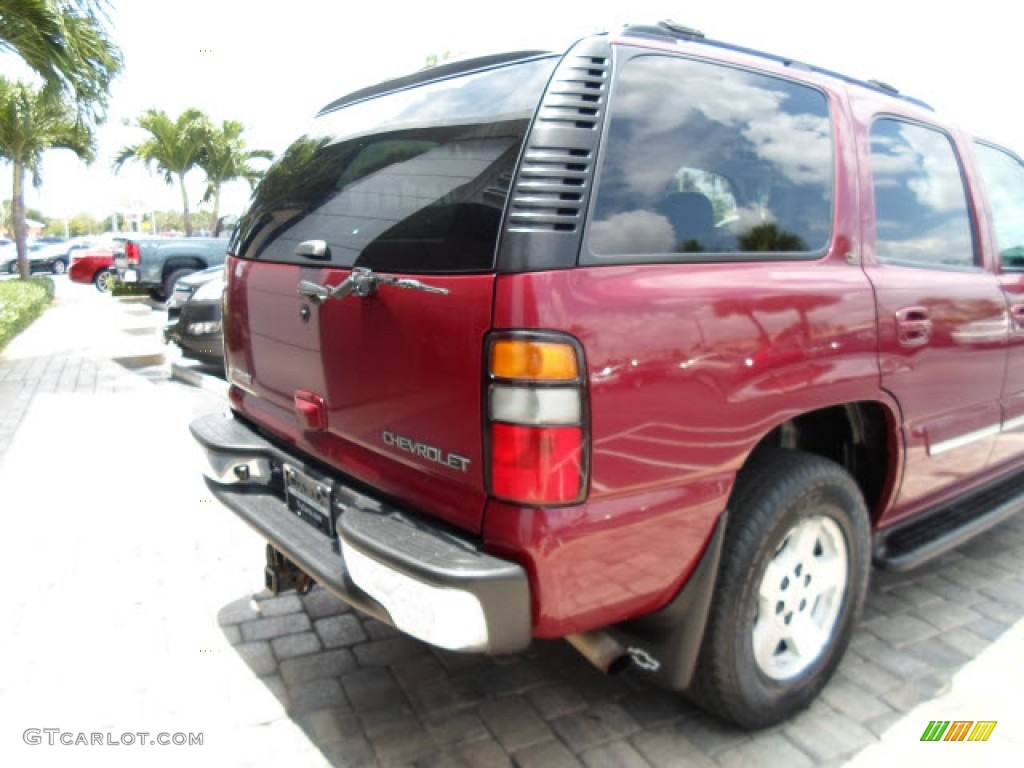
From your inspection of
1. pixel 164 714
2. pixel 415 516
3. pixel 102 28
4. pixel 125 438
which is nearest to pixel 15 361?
pixel 102 28

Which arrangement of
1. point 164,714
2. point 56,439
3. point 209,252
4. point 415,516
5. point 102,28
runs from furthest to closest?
point 209,252
point 102,28
point 56,439
point 164,714
point 415,516

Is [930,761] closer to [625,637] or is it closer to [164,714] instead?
[625,637]

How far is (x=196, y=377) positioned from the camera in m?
7.35

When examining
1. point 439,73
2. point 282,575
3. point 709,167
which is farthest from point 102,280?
point 709,167

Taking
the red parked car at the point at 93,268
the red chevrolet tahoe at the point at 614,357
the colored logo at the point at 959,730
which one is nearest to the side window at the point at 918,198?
the red chevrolet tahoe at the point at 614,357

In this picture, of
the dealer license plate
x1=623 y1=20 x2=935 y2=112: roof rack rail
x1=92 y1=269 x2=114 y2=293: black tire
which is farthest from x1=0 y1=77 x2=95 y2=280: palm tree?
x1=623 y1=20 x2=935 y2=112: roof rack rail

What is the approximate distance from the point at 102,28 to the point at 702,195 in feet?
30.2

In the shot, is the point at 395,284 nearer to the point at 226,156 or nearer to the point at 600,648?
the point at 600,648

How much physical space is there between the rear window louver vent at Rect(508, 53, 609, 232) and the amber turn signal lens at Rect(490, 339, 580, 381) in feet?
0.90

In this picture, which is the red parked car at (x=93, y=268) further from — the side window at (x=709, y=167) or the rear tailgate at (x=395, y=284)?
the side window at (x=709, y=167)

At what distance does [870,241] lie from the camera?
258 cm

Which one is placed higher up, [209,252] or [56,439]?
[209,252]

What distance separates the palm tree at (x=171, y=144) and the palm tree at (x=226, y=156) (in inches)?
11.9

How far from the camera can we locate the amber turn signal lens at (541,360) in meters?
1.79
